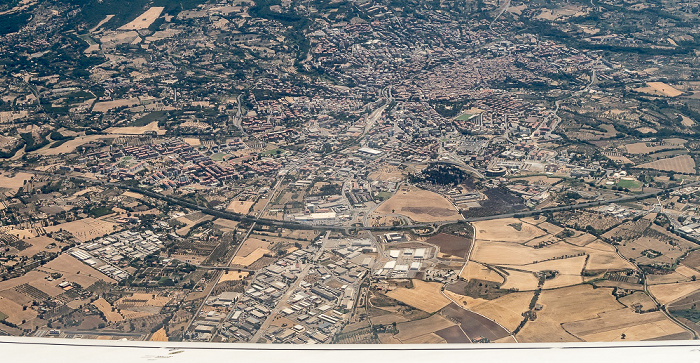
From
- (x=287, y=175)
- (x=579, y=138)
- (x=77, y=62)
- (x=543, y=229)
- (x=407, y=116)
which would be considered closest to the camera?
(x=543, y=229)

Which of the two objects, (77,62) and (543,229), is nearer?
(543,229)

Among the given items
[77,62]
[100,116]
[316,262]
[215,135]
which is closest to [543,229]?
[316,262]

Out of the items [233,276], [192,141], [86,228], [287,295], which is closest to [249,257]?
[233,276]

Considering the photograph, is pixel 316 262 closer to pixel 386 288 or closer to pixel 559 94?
pixel 386 288

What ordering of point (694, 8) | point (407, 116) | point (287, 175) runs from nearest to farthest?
point (287, 175) < point (407, 116) < point (694, 8)

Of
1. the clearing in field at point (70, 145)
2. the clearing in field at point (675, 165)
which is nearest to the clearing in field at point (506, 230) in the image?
the clearing in field at point (675, 165)

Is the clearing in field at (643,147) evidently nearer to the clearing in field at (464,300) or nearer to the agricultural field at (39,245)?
the clearing in field at (464,300)
